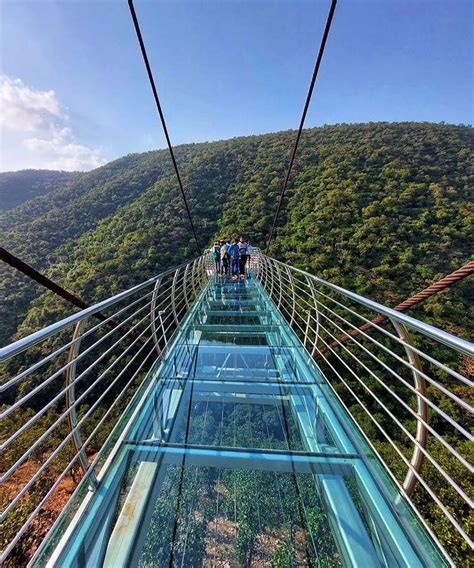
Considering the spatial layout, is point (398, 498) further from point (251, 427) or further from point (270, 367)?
point (270, 367)

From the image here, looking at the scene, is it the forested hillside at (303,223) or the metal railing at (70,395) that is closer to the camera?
the metal railing at (70,395)

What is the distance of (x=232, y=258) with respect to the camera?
7594 mm

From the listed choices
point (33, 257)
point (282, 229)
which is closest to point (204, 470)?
point (282, 229)

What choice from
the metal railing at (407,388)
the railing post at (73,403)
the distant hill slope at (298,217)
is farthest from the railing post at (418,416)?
the distant hill slope at (298,217)

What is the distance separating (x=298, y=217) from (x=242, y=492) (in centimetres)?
2726

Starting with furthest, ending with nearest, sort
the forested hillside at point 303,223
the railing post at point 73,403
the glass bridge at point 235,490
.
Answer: the forested hillside at point 303,223, the railing post at point 73,403, the glass bridge at point 235,490

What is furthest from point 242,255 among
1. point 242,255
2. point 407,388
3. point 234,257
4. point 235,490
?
point 235,490

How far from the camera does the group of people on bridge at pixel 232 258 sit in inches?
298

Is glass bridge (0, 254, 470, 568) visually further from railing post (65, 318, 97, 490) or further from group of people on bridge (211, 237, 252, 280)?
group of people on bridge (211, 237, 252, 280)

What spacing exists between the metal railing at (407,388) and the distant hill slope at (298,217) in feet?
16.5

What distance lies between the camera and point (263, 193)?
31219 millimetres

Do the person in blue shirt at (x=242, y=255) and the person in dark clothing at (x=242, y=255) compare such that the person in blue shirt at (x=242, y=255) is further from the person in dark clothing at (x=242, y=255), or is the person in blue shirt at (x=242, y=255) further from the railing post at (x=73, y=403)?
the railing post at (x=73, y=403)

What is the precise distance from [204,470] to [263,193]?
3163 centimetres

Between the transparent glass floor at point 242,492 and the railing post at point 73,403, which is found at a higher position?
the railing post at point 73,403
